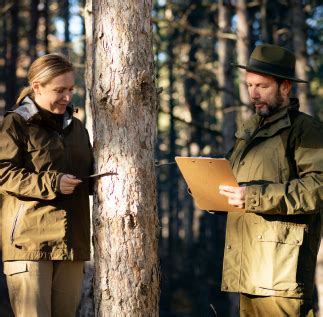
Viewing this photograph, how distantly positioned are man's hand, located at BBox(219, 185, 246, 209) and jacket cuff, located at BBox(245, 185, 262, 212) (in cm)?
3

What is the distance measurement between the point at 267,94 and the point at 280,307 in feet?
4.53

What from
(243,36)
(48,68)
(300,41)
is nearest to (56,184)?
(48,68)

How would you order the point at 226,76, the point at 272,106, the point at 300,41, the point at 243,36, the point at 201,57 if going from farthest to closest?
the point at 201,57 → the point at 226,76 → the point at 243,36 → the point at 300,41 → the point at 272,106

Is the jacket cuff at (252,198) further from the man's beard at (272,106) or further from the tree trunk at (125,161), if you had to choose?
the tree trunk at (125,161)

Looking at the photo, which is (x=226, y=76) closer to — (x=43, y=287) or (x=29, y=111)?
(x=29, y=111)

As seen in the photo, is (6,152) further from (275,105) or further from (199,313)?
(199,313)

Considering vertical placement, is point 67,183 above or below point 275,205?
above

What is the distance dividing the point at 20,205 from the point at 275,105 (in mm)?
1801

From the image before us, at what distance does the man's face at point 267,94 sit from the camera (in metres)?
4.78

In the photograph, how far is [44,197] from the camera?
15.4 ft

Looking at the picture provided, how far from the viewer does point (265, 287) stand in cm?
457

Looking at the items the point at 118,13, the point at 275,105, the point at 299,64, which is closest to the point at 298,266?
the point at 275,105

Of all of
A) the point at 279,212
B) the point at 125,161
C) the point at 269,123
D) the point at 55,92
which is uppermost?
the point at 55,92

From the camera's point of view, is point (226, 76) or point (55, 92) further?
point (226, 76)
